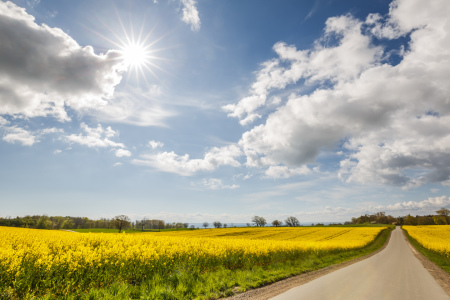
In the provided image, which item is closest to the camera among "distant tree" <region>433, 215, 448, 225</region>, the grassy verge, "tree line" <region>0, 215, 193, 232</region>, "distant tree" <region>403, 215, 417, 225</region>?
the grassy verge

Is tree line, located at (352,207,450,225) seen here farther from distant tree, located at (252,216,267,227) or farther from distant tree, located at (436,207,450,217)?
distant tree, located at (252,216,267,227)

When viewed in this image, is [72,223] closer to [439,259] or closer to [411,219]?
[439,259]

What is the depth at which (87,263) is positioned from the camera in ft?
25.5

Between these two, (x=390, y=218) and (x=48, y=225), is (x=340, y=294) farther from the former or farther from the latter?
(x=390, y=218)

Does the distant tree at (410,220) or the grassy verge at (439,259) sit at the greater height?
the grassy verge at (439,259)

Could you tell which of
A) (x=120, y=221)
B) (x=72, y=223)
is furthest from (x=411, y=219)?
(x=72, y=223)

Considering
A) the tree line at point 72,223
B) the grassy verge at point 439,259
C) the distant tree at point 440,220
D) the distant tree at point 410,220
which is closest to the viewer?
the grassy verge at point 439,259

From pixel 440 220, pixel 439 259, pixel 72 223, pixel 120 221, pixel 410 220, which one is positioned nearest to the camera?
pixel 439 259

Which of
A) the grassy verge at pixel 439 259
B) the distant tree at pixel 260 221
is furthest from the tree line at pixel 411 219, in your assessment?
the grassy verge at pixel 439 259

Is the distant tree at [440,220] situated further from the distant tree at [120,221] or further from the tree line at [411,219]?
the distant tree at [120,221]

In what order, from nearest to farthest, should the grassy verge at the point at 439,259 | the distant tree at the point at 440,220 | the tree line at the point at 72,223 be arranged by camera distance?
the grassy verge at the point at 439,259
the tree line at the point at 72,223
the distant tree at the point at 440,220

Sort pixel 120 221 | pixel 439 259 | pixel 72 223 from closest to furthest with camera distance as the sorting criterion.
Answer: pixel 439 259 → pixel 120 221 → pixel 72 223

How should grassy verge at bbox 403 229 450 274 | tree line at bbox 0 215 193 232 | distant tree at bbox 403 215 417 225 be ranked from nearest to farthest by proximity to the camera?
grassy verge at bbox 403 229 450 274 → tree line at bbox 0 215 193 232 → distant tree at bbox 403 215 417 225

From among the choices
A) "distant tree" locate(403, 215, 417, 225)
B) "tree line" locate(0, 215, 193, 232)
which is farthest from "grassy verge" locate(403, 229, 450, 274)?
"distant tree" locate(403, 215, 417, 225)
